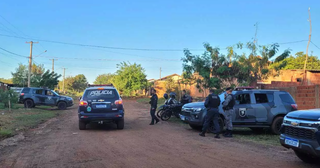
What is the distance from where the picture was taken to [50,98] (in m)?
22.9

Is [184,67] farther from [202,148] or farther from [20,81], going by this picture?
[20,81]

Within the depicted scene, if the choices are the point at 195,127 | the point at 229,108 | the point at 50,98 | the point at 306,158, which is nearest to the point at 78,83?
the point at 50,98

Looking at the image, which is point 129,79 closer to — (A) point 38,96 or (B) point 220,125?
(A) point 38,96

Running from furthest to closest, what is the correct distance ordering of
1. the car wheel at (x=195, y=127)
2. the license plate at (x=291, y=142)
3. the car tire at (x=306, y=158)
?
1. the car wheel at (x=195, y=127)
2. the car tire at (x=306, y=158)
3. the license plate at (x=291, y=142)

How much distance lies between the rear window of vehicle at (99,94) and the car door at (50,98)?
13.6 metres

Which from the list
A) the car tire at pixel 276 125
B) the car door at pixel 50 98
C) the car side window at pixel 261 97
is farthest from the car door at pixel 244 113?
the car door at pixel 50 98

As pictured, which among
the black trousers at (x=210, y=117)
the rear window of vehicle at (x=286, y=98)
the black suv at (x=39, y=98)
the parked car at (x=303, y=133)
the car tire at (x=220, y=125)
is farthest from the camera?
the black suv at (x=39, y=98)

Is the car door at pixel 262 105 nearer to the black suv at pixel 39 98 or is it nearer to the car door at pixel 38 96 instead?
the black suv at pixel 39 98

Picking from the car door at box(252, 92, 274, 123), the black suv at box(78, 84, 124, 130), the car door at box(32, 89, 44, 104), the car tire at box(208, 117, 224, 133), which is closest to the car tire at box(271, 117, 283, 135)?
the car door at box(252, 92, 274, 123)

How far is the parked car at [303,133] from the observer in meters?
5.08

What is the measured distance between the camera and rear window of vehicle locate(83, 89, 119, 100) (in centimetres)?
1066

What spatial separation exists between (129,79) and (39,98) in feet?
75.6

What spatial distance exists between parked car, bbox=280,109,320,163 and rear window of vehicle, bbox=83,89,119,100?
6720 mm

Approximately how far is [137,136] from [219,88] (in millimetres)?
7315
